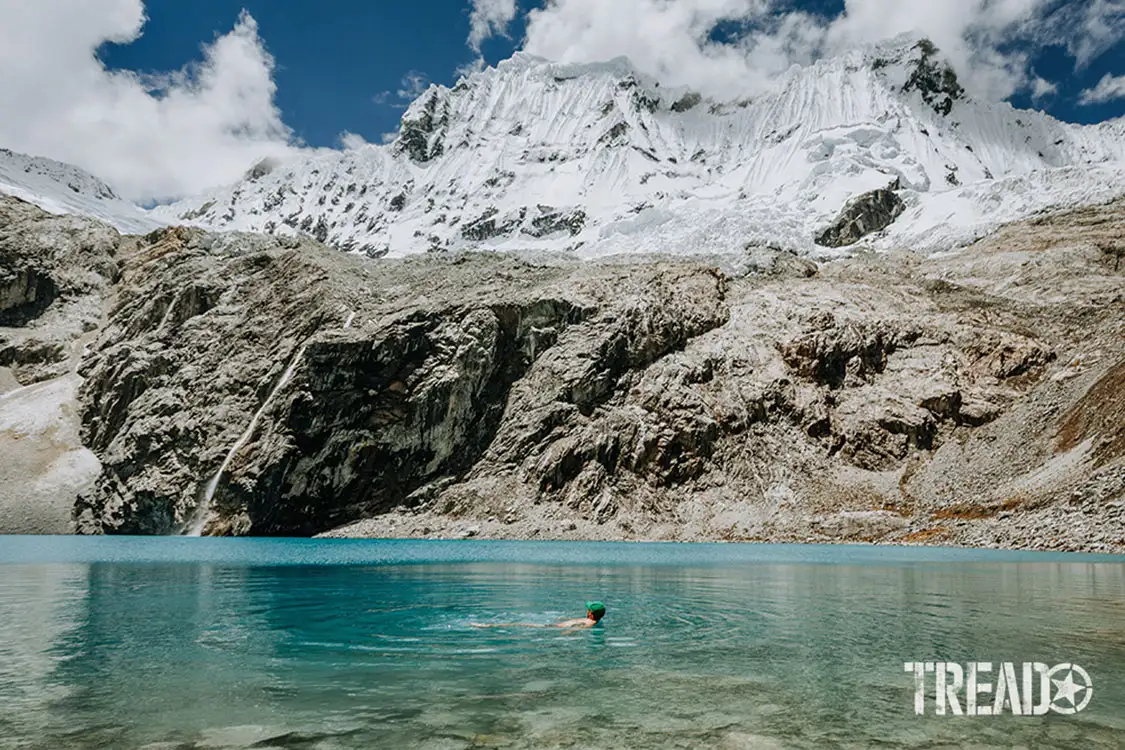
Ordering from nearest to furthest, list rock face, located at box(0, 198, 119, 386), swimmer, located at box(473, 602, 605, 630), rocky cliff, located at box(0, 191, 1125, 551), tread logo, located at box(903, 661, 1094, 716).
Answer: tread logo, located at box(903, 661, 1094, 716) → swimmer, located at box(473, 602, 605, 630) → rocky cliff, located at box(0, 191, 1125, 551) → rock face, located at box(0, 198, 119, 386)

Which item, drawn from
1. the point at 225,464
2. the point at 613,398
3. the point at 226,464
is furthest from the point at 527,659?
the point at 225,464

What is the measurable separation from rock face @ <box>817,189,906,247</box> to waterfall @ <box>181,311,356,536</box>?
4517 inches

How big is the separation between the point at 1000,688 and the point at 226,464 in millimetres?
98573

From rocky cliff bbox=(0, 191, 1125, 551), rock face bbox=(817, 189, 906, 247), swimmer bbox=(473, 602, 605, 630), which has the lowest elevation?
swimmer bbox=(473, 602, 605, 630)

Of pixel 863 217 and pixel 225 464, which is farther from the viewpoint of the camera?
pixel 863 217

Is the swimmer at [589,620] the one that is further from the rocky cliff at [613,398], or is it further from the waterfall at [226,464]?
the waterfall at [226,464]

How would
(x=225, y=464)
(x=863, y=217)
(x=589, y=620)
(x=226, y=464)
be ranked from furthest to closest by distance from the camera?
1. (x=863, y=217)
2. (x=225, y=464)
3. (x=226, y=464)
4. (x=589, y=620)

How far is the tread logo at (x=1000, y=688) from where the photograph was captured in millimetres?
13031

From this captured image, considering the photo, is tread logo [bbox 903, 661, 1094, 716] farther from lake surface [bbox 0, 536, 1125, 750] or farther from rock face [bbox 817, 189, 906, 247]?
rock face [bbox 817, 189, 906, 247]

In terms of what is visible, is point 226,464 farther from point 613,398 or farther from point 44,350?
point 44,350

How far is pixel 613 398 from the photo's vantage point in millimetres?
98438

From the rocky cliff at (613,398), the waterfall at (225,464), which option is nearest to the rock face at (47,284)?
the rocky cliff at (613,398)

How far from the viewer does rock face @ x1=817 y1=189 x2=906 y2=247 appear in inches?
7018

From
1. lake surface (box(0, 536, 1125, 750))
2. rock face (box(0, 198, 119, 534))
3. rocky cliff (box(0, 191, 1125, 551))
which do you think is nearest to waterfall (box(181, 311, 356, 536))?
rocky cliff (box(0, 191, 1125, 551))
